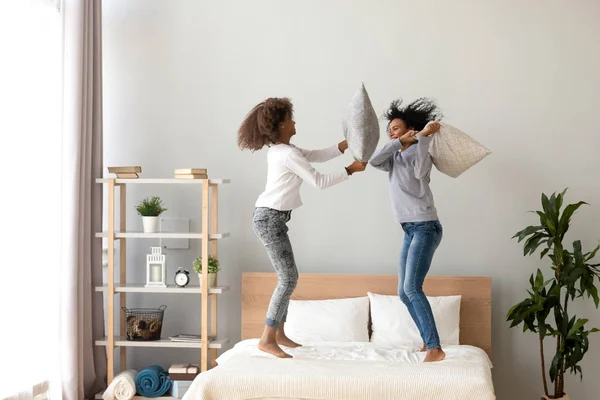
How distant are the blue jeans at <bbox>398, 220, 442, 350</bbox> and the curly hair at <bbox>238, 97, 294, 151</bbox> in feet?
2.65

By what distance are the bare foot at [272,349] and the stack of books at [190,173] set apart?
3.86 ft

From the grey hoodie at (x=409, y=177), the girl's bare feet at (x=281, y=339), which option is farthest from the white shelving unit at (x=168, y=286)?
the grey hoodie at (x=409, y=177)

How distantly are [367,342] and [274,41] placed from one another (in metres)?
1.89

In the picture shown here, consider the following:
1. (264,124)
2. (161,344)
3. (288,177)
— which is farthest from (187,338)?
(264,124)

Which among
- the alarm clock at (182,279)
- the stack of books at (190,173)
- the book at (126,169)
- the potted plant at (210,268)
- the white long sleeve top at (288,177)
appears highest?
the book at (126,169)

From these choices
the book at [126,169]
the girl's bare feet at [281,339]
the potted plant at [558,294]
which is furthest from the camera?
the book at [126,169]

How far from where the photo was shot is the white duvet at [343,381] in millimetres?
3162

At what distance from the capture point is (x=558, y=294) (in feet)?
13.5

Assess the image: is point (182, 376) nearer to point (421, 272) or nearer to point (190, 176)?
point (190, 176)

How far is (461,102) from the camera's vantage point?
459 cm

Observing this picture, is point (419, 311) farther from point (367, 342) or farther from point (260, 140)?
point (260, 140)

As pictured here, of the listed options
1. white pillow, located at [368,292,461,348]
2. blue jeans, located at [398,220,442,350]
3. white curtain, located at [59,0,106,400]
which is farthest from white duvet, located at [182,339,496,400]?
white curtain, located at [59,0,106,400]

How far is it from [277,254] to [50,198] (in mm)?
1359

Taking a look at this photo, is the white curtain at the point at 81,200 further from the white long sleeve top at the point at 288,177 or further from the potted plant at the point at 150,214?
the white long sleeve top at the point at 288,177
